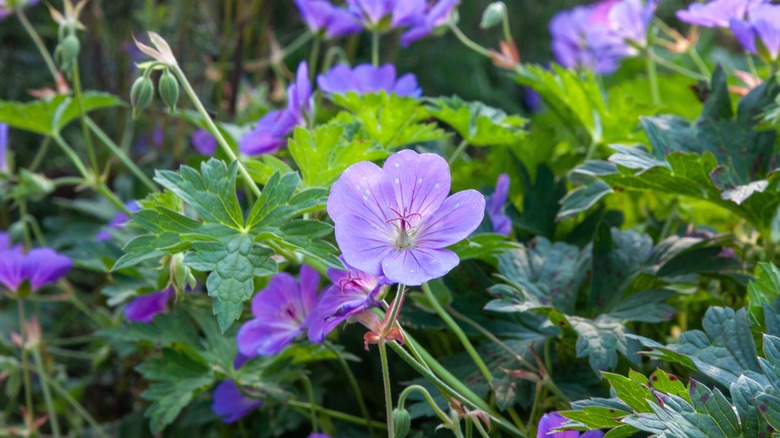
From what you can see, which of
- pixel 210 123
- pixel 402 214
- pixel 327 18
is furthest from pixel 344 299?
pixel 327 18

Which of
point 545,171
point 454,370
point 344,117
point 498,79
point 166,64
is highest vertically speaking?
point 166,64

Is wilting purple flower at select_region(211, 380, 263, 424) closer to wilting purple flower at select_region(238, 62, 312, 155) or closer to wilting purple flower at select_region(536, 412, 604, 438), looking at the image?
wilting purple flower at select_region(238, 62, 312, 155)

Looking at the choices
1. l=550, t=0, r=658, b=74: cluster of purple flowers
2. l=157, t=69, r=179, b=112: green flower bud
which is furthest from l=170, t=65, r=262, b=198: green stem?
l=550, t=0, r=658, b=74: cluster of purple flowers

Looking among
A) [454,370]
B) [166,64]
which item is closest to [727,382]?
[454,370]

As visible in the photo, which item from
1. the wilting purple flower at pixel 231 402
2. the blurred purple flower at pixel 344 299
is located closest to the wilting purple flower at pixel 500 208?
the blurred purple flower at pixel 344 299

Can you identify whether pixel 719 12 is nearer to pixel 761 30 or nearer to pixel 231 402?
pixel 761 30

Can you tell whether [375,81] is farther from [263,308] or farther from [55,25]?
[55,25]

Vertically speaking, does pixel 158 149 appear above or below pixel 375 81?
below

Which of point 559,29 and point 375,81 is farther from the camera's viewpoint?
point 559,29
